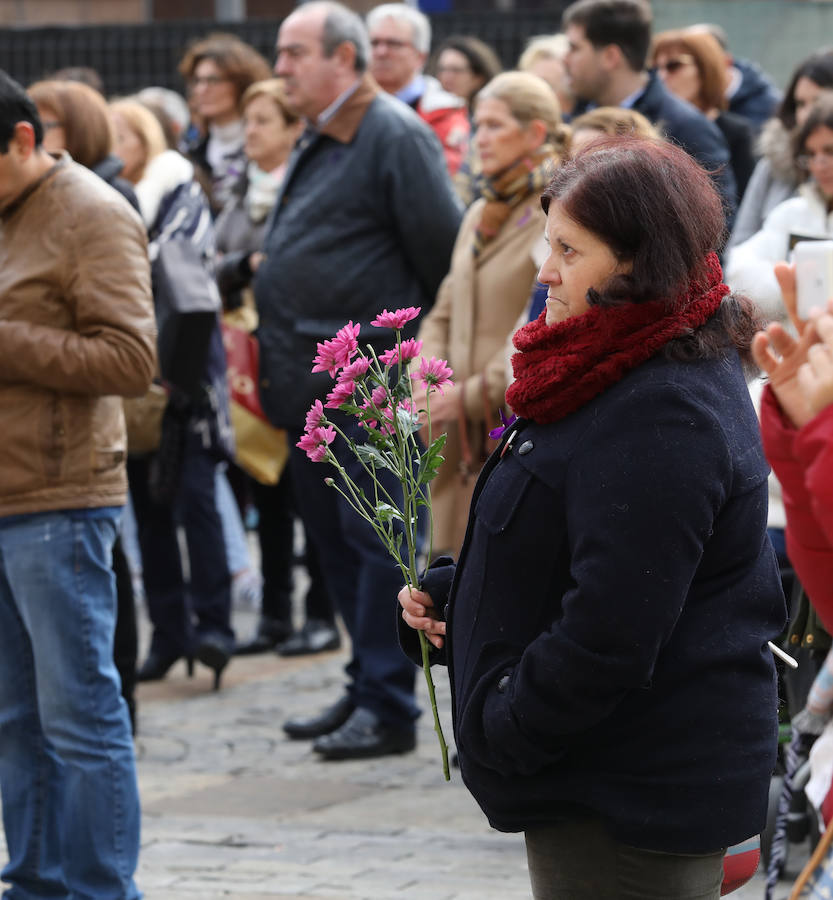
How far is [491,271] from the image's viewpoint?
18.2ft

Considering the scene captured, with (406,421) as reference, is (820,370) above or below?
above

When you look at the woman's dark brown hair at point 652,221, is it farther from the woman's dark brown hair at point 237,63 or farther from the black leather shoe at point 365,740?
the woman's dark brown hair at point 237,63

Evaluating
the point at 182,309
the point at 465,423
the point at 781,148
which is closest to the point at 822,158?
the point at 781,148

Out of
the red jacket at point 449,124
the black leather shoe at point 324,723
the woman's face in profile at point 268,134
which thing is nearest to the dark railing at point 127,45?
the red jacket at point 449,124

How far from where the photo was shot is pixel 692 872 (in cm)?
259

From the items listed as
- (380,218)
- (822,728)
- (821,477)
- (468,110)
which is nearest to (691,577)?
(821,477)

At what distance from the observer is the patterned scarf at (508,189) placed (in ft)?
18.0

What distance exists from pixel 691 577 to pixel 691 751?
0.27 m

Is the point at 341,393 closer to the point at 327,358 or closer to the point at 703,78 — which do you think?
the point at 327,358

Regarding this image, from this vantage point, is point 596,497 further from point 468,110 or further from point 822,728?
point 468,110

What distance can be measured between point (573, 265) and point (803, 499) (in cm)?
56

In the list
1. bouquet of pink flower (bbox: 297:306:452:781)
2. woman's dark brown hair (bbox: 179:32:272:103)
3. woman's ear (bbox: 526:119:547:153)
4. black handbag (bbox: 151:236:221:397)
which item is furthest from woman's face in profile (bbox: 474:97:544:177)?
woman's dark brown hair (bbox: 179:32:272:103)

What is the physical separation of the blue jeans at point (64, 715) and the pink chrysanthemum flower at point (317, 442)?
1402mm

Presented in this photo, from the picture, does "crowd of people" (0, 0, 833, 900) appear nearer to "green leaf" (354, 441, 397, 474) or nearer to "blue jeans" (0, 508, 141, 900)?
"blue jeans" (0, 508, 141, 900)
